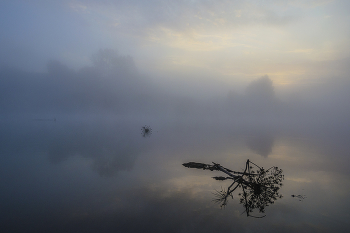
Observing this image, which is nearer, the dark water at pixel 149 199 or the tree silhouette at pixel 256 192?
the dark water at pixel 149 199

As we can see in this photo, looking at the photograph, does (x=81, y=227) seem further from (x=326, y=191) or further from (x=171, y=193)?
(x=326, y=191)

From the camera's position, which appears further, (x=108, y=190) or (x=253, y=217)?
(x=108, y=190)

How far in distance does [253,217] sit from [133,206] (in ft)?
25.8

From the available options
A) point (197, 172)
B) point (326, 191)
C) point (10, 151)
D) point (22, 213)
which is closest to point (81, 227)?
point (22, 213)

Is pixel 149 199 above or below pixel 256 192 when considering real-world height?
below

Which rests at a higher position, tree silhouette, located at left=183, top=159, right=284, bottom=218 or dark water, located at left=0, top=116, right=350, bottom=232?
tree silhouette, located at left=183, top=159, right=284, bottom=218

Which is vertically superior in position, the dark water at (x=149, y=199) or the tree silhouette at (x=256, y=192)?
the tree silhouette at (x=256, y=192)

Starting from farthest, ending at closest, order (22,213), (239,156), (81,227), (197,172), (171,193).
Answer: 1. (239,156)
2. (197,172)
3. (171,193)
4. (22,213)
5. (81,227)

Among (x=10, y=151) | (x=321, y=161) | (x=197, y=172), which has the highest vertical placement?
(x=321, y=161)

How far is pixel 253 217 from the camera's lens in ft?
39.8

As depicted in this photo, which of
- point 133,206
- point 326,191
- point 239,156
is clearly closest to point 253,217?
point 133,206

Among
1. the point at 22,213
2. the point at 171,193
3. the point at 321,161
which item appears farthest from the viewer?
the point at 321,161

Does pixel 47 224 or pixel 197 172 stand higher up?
pixel 197 172

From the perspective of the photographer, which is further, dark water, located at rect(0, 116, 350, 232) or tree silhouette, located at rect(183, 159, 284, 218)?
tree silhouette, located at rect(183, 159, 284, 218)
